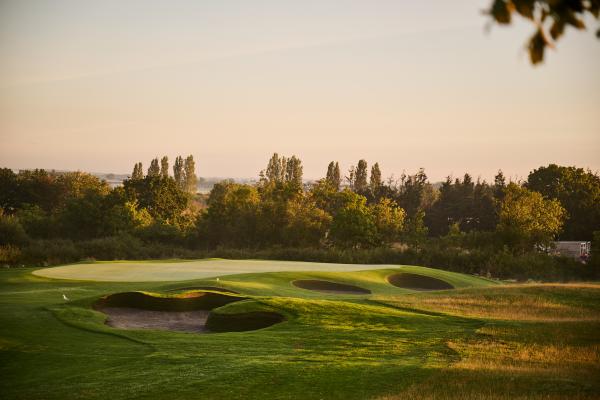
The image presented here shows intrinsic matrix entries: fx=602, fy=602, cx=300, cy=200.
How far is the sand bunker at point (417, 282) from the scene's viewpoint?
34531 mm

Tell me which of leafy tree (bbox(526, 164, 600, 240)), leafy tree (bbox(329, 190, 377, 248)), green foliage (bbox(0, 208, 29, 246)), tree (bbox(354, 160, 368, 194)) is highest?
tree (bbox(354, 160, 368, 194))

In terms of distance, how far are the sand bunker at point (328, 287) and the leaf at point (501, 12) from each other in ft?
86.4

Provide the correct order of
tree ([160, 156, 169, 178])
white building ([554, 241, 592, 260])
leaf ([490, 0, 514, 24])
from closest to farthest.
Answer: leaf ([490, 0, 514, 24]) → white building ([554, 241, 592, 260]) → tree ([160, 156, 169, 178])

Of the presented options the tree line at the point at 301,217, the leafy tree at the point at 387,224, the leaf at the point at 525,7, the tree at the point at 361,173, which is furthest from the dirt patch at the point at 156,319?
the tree at the point at 361,173

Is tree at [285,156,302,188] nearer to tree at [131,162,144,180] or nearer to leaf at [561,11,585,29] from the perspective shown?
tree at [131,162,144,180]

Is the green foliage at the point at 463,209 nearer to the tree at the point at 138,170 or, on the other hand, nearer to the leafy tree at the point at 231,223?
the leafy tree at the point at 231,223

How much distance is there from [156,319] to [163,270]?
1347 centimetres

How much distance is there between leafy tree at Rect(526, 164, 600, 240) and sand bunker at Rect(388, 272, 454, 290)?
37792 millimetres

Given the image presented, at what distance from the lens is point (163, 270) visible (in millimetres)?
33938

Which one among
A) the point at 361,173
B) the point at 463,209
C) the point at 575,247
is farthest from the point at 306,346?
the point at 361,173

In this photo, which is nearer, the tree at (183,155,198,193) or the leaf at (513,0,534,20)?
the leaf at (513,0,534,20)

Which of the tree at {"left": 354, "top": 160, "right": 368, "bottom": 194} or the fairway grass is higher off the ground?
the tree at {"left": 354, "top": 160, "right": 368, "bottom": 194}

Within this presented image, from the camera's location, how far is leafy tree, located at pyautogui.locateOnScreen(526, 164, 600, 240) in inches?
2630

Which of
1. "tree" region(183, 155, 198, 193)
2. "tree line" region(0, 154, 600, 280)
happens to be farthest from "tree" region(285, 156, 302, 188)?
"tree line" region(0, 154, 600, 280)
